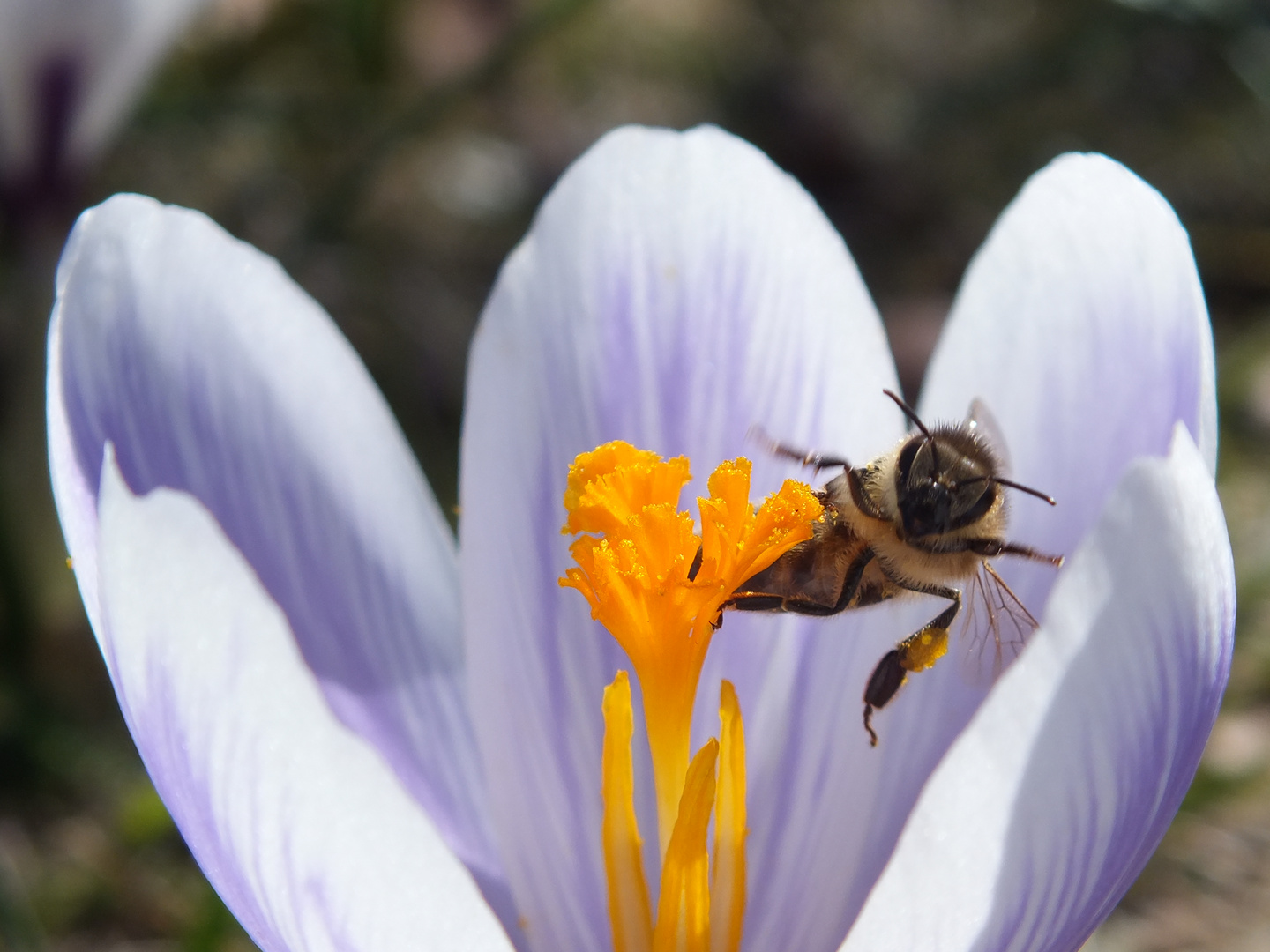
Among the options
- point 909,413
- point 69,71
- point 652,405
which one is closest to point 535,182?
point 69,71

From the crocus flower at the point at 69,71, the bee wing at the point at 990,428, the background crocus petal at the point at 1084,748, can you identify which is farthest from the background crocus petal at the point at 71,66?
the background crocus petal at the point at 1084,748

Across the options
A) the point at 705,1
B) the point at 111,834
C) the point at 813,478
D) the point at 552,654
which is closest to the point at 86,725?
the point at 111,834

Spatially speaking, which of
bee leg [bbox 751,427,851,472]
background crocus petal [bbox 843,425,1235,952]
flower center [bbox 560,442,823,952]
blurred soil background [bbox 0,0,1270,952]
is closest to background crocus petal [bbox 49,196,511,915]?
flower center [bbox 560,442,823,952]

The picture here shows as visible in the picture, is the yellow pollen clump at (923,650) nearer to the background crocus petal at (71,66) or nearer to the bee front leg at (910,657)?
the bee front leg at (910,657)

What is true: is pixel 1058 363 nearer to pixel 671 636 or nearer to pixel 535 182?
pixel 671 636

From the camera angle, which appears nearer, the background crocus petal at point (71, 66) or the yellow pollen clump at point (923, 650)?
the yellow pollen clump at point (923, 650)

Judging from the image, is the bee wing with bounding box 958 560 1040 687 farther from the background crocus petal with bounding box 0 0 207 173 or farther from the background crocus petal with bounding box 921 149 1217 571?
the background crocus petal with bounding box 0 0 207 173
